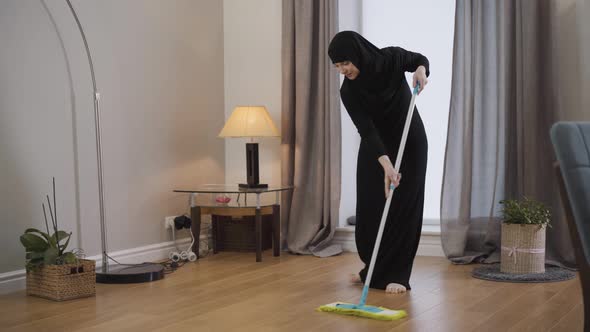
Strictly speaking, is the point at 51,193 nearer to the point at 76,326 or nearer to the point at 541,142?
the point at 76,326

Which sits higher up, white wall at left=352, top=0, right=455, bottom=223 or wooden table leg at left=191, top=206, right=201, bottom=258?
white wall at left=352, top=0, right=455, bottom=223

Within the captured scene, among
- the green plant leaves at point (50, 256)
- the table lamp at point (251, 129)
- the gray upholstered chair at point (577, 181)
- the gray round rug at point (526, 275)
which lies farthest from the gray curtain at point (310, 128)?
the gray upholstered chair at point (577, 181)

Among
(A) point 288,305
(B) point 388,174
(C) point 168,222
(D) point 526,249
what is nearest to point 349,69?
(B) point 388,174

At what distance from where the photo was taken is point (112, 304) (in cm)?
312

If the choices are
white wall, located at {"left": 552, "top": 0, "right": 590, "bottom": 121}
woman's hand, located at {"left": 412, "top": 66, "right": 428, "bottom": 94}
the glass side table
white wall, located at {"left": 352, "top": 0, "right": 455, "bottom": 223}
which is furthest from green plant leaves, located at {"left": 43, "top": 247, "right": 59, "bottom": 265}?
white wall, located at {"left": 552, "top": 0, "right": 590, "bottom": 121}

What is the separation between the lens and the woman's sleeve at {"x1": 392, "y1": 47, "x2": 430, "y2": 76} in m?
3.27

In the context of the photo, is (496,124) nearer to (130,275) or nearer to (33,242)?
(130,275)

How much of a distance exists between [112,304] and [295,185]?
1.83m

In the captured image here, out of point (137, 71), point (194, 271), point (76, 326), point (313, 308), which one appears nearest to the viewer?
point (76, 326)

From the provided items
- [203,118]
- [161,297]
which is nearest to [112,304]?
[161,297]

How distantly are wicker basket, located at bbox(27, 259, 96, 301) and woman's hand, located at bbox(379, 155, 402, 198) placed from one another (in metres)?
1.42

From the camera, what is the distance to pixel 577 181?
1.49 m

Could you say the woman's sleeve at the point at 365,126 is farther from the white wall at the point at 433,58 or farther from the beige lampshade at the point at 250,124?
the white wall at the point at 433,58

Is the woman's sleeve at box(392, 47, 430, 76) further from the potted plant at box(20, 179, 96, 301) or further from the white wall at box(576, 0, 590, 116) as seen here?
the potted plant at box(20, 179, 96, 301)
